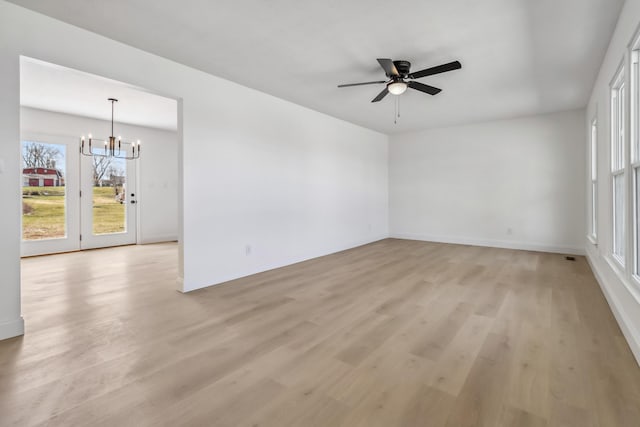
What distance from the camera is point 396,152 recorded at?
7.67 metres

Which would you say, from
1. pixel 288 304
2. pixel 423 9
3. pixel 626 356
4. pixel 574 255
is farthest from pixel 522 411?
pixel 574 255

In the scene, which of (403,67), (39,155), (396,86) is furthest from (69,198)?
(403,67)

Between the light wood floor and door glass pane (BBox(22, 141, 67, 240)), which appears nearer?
the light wood floor

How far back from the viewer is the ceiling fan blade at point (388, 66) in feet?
9.62

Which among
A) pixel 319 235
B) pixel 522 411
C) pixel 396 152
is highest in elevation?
pixel 396 152

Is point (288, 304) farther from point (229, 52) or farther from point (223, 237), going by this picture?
point (229, 52)

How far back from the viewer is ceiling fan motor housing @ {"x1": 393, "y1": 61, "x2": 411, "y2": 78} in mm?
3329

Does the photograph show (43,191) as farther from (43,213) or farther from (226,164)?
(226,164)

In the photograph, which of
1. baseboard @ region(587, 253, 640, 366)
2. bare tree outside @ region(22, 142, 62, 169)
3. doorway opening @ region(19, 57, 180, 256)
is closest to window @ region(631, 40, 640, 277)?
baseboard @ region(587, 253, 640, 366)

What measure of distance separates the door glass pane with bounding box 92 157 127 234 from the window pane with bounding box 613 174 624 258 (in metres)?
8.21

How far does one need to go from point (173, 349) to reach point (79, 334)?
91 centimetres

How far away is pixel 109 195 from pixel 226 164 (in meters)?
4.22

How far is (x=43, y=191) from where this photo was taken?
19.1 feet

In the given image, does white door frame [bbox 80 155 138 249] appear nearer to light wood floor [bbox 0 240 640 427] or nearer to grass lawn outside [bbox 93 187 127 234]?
grass lawn outside [bbox 93 187 127 234]
